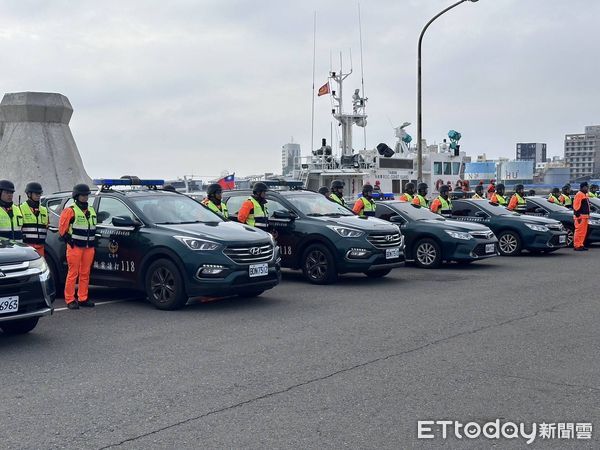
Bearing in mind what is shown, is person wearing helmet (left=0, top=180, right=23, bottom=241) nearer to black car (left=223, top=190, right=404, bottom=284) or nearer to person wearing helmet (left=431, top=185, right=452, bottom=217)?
black car (left=223, top=190, right=404, bottom=284)

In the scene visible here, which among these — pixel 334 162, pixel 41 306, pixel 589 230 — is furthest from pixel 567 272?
pixel 334 162

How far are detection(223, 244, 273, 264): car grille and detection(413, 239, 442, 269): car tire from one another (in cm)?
568

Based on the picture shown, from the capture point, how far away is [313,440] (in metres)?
4.71

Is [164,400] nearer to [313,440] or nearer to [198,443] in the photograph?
[198,443]

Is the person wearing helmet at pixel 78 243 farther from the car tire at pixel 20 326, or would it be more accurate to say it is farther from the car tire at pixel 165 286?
the car tire at pixel 20 326

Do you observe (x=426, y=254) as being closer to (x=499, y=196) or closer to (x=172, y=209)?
(x=172, y=209)

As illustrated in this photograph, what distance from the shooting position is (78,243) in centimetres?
1006

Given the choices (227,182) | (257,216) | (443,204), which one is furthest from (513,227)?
(227,182)

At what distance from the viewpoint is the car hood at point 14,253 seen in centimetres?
749

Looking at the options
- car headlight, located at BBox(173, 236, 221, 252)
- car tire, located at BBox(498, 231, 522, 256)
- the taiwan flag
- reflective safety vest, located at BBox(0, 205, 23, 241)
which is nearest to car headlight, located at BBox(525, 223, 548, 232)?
car tire, located at BBox(498, 231, 522, 256)

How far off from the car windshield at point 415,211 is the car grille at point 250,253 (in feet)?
19.8

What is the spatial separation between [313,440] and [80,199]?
6578mm

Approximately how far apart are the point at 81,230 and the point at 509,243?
11.3 metres

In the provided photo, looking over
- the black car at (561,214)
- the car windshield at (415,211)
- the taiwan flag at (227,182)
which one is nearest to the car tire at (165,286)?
the car windshield at (415,211)
